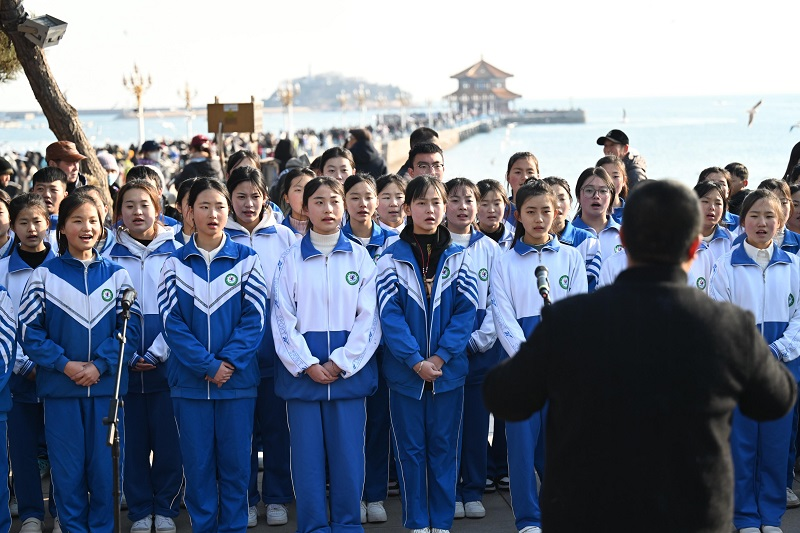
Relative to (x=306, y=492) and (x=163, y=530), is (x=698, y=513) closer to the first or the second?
(x=306, y=492)

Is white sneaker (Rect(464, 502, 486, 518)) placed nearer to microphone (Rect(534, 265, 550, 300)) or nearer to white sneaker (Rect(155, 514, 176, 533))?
white sneaker (Rect(155, 514, 176, 533))

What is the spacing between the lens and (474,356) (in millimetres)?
5695

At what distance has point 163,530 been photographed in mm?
5492

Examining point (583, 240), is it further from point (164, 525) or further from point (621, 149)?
point (621, 149)

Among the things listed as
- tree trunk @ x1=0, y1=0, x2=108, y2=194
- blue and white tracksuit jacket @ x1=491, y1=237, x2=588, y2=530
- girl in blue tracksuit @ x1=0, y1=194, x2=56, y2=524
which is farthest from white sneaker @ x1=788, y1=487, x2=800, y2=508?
tree trunk @ x1=0, y1=0, x2=108, y2=194

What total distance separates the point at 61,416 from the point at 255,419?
1.20 m

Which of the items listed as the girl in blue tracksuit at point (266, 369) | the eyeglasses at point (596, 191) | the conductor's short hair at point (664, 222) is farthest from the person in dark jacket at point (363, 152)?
the conductor's short hair at point (664, 222)

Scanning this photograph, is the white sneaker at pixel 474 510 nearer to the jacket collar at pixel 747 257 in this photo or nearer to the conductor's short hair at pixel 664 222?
the jacket collar at pixel 747 257

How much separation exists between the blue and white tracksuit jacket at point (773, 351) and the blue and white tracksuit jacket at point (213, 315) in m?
2.43

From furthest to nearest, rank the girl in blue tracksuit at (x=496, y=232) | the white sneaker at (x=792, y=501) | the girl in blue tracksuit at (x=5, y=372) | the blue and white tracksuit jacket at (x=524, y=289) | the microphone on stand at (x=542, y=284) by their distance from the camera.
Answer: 1. the girl in blue tracksuit at (x=496, y=232)
2. the white sneaker at (x=792, y=501)
3. the blue and white tracksuit jacket at (x=524, y=289)
4. the girl in blue tracksuit at (x=5, y=372)
5. the microphone on stand at (x=542, y=284)

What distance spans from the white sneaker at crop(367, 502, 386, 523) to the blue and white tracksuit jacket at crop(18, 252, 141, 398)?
1.52 m

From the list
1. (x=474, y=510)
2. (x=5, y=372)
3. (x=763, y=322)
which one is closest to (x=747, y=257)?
(x=763, y=322)

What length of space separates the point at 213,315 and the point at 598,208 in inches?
103

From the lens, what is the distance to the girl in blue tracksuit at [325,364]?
5098 millimetres
